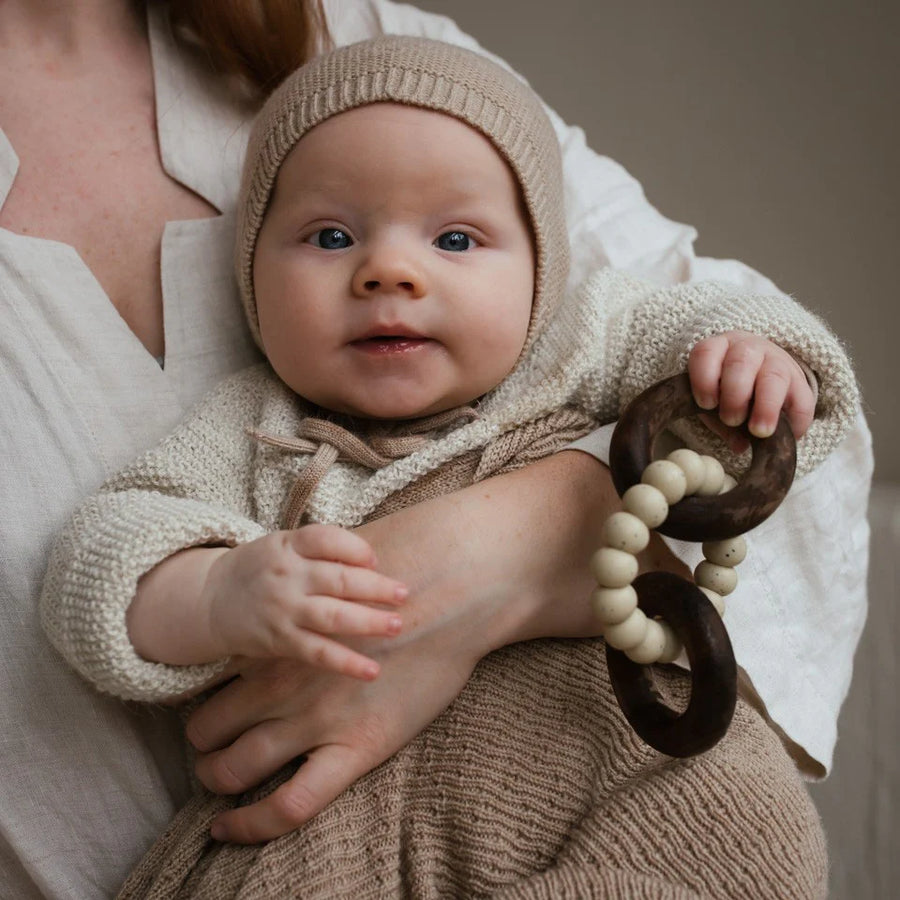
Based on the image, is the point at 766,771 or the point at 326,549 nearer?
the point at 326,549

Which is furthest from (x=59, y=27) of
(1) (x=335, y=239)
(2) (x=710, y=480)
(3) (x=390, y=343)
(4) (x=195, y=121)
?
(2) (x=710, y=480)

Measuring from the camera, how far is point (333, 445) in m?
0.92

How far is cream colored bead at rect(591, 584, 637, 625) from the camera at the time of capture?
0.67 meters

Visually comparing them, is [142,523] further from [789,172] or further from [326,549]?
[789,172]

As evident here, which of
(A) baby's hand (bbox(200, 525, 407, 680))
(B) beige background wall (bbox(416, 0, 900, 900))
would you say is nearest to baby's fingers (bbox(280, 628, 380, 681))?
(A) baby's hand (bbox(200, 525, 407, 680))

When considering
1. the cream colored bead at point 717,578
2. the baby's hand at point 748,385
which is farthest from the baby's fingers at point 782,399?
the cream colored bead at point 717,578

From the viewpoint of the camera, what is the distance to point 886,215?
162 cm

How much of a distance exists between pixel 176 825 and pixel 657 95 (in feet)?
4.67

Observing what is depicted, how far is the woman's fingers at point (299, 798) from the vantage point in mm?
752

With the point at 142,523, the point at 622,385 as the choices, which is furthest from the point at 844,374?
the point at 142,523

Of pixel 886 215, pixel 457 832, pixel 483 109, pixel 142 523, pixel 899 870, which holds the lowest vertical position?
pixel 899 870

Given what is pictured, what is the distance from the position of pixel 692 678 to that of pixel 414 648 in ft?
0.77

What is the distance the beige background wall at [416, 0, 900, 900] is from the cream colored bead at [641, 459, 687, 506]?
1.06 meters

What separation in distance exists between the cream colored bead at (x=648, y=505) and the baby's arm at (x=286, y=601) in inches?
6.7
